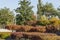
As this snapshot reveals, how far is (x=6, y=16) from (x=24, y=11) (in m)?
15.4

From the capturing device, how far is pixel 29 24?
33.6 m

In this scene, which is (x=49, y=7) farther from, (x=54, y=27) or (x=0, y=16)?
(x=54, y=27)

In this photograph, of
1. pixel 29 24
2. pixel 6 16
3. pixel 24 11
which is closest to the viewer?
pixel 29 24

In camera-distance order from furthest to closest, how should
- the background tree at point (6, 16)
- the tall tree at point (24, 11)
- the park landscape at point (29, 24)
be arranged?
the background tree at point (6, 16) < the tall tree at point (24, 11) < the park landscape at point (29, 24)

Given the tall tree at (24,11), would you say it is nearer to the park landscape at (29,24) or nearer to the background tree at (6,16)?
the park landscape at (29,24)

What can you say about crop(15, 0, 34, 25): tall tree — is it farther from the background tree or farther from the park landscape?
the background tree

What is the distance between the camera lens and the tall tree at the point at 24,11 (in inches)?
1743

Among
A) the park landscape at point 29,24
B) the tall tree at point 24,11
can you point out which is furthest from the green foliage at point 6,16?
the tall tree at point 24,11

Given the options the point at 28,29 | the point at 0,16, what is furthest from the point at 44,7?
the point at 28,29

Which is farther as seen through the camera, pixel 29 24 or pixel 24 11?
pixel 24 11

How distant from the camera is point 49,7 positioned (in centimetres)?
5594

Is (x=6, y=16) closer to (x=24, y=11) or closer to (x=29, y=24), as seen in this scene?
(x=24, y=11)

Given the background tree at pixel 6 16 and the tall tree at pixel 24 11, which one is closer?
the tall tree at pixel 24 11

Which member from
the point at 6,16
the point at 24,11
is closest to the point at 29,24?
the point at 24,11
